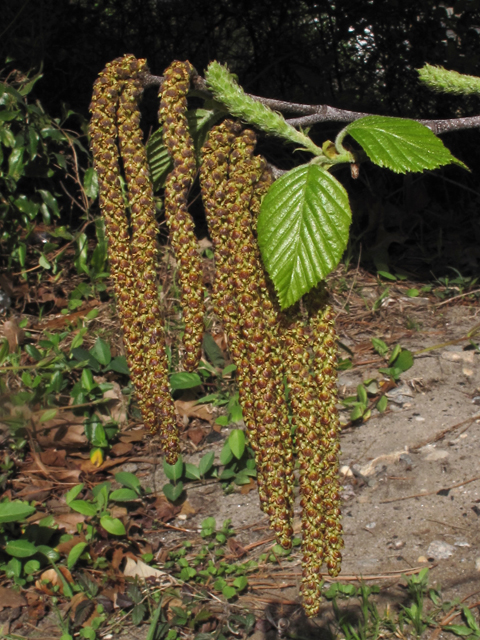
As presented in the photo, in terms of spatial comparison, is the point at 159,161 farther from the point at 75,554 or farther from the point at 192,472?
the point at 192,472

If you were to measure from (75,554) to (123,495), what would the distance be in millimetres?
288

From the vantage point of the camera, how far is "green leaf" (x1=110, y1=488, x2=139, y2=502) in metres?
2.48

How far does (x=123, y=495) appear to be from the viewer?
2.49m

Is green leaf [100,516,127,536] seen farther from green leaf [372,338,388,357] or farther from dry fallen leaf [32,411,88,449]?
green leaf [372,338,388,357]

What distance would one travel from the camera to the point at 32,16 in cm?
379

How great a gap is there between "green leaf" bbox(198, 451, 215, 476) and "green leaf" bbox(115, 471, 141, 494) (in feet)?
0.87

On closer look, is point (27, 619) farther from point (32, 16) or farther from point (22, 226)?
point (32, 16)

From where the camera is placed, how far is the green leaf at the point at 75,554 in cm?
228

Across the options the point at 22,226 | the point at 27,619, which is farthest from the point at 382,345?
the point at 22,226

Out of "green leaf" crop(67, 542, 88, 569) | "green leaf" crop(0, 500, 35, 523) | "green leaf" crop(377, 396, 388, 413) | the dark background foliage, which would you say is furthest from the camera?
the dark background foliage

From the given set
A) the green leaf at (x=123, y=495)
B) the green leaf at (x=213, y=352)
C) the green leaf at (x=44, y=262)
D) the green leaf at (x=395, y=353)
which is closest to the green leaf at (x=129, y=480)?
the green leaf at (x=123, y=495)

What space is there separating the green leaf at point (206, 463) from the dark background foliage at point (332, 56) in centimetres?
173

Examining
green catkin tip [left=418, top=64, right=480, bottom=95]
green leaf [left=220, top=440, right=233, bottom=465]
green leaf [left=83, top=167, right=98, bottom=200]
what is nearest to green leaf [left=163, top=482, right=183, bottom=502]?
green leaf [left=220, top=440, right=233, bottom=465]

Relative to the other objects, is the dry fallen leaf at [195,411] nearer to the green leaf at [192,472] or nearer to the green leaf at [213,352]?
the green leaf at [213,352]
